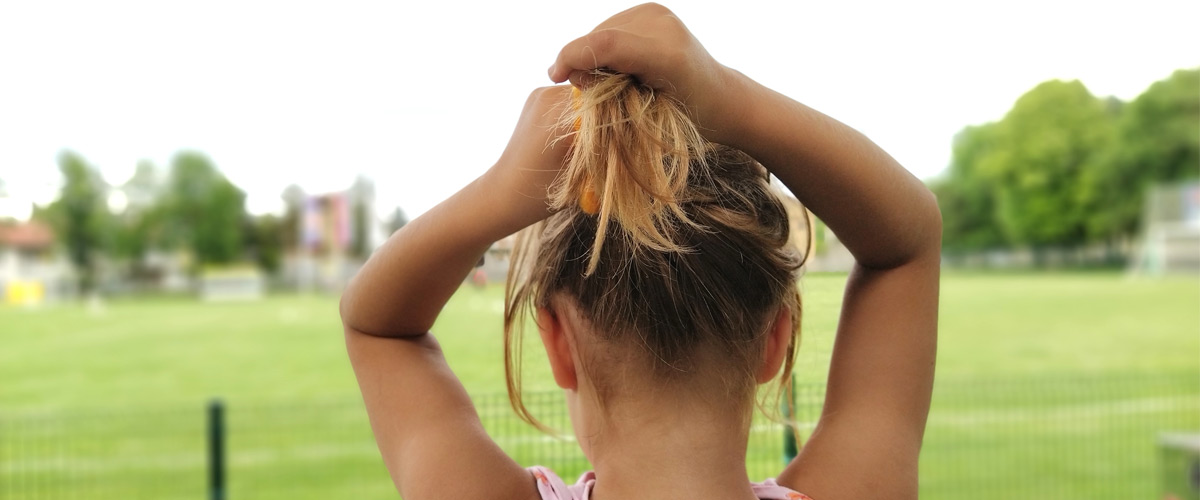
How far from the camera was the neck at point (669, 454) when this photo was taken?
76 centimetres

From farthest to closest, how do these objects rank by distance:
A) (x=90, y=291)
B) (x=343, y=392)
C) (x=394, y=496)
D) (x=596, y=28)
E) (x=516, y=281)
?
(x=90, y=291)
(x=343, y=392)
(x=394, y=496)
(x=516, y=281)
(x=596, y=28)

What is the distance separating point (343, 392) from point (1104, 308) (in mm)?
20615

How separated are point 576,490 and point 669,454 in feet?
0.31

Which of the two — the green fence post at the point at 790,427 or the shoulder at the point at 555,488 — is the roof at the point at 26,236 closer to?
the green fence post at the point at 790,427

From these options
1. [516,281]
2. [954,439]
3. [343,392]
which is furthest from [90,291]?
[516,281]

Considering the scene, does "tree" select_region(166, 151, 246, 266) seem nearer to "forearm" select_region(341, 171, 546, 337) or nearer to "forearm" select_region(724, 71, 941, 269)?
"forearm" select_region(341, 171, 546, 337)

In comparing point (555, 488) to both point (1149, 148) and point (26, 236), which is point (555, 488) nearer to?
point (1149, 148)

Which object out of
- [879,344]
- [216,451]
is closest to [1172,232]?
[216,451]

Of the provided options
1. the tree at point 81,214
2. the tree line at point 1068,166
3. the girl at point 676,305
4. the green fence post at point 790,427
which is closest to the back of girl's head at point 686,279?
the girl at point 676,305

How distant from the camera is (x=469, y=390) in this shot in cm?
122

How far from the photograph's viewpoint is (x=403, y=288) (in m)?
0.74

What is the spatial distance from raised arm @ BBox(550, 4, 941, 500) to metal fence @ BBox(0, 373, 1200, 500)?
544cm

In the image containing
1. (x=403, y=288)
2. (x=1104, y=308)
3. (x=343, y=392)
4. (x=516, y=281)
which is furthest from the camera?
(x=1104, y=308)

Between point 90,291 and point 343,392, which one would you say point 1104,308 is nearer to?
point 343,392
